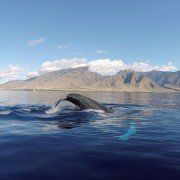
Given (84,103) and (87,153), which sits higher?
(84,103)

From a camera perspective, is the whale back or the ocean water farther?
the whale back

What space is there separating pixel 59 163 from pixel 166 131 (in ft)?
33.2

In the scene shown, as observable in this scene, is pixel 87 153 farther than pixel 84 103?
No

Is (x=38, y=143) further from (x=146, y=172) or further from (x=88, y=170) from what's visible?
(x=146, y=172)

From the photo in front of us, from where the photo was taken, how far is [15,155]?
1165 cm

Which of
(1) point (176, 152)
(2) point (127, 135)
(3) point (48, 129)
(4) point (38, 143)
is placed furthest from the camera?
(3) point (48, 129)

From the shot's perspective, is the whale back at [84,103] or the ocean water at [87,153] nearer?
the ocean water at [87,153]

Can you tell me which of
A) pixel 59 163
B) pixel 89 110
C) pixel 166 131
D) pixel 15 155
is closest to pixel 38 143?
pixel 15 155

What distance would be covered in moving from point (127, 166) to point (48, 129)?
8.92 m

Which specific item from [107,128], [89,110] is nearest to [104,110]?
[89,110]

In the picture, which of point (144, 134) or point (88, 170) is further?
point (144, 134)

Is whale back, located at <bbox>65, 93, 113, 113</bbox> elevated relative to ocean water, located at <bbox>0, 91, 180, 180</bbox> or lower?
elevated

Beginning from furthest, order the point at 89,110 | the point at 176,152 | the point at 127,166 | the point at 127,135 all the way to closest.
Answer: the point at 89,110 → the point at 127,135 → the point at 176,152 → the point at 127,166

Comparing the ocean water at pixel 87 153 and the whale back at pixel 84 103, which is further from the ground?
the whale back at pixel 84 103
